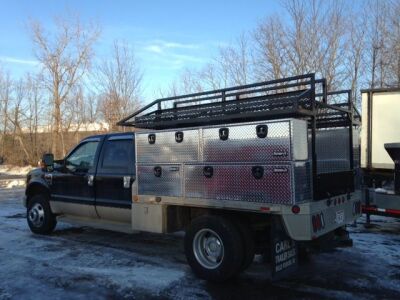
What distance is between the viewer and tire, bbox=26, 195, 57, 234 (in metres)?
8.75

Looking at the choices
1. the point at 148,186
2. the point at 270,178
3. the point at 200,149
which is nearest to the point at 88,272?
the point at 148,186

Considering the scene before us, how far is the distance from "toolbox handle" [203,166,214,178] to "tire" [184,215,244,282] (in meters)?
0.51

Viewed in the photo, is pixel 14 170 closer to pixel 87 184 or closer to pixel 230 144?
pixel 87 184

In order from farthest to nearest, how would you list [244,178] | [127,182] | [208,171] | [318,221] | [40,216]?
[40,216]
[127,182]
[208,171]
[244,178]
[318,221]

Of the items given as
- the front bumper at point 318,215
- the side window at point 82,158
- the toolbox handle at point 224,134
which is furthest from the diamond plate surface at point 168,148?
the side window at point 82,158

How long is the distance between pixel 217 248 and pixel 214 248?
0.19 ft

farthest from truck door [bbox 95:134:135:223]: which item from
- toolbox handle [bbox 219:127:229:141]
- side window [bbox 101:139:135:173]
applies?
toolbox handle [bbox 219:127:229:141]

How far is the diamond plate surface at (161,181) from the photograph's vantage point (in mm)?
6117

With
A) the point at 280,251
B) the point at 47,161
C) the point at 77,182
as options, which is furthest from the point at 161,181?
the point at 47,161

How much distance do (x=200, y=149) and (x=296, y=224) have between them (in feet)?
5.05

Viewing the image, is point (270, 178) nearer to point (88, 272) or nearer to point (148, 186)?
point (148, 186)

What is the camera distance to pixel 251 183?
5.38 metres

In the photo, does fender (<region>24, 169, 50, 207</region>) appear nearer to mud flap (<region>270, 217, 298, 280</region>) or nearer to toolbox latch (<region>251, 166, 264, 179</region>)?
toolbox latch (<region>251, 166, 264, 179</region>)

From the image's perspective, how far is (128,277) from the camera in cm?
593
